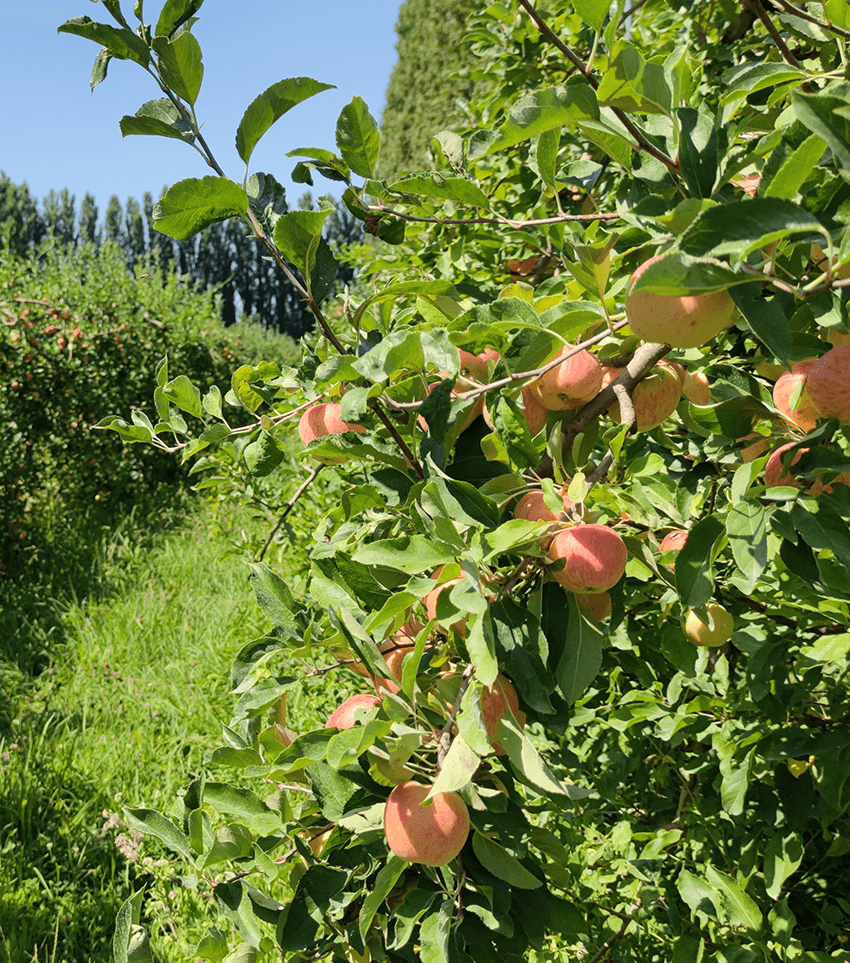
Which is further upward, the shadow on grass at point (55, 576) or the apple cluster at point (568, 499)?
the apple cluster at point (568, 499)

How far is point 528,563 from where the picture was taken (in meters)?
0.64

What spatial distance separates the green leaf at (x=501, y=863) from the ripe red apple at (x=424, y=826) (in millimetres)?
33

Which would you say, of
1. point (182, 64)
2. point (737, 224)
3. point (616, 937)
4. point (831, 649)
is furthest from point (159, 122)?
point (616, 937)

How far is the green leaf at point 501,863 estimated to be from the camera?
0.59m

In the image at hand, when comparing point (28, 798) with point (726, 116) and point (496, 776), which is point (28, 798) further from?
point (726, 116)

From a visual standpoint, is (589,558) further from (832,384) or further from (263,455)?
(263,455)

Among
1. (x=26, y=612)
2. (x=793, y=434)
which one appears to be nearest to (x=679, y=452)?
(x=793, y=434)

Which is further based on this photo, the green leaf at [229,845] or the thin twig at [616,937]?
the thin twig at [616,937]

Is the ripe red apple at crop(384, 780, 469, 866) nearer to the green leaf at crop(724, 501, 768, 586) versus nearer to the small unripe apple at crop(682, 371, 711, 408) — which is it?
the green leaf at crop(724, 501, 768, 586)

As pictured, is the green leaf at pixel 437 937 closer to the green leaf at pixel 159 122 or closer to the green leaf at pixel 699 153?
the green leaf at pixel 699 153

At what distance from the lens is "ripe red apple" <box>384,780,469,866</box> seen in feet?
1.88

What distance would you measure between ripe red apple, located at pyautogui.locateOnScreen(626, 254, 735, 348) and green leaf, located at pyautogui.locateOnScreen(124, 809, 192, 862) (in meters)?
0.67

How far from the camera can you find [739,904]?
0.94 meters

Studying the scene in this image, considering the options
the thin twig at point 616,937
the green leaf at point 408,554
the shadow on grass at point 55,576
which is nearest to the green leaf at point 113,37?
the green leaf at point 408,554
